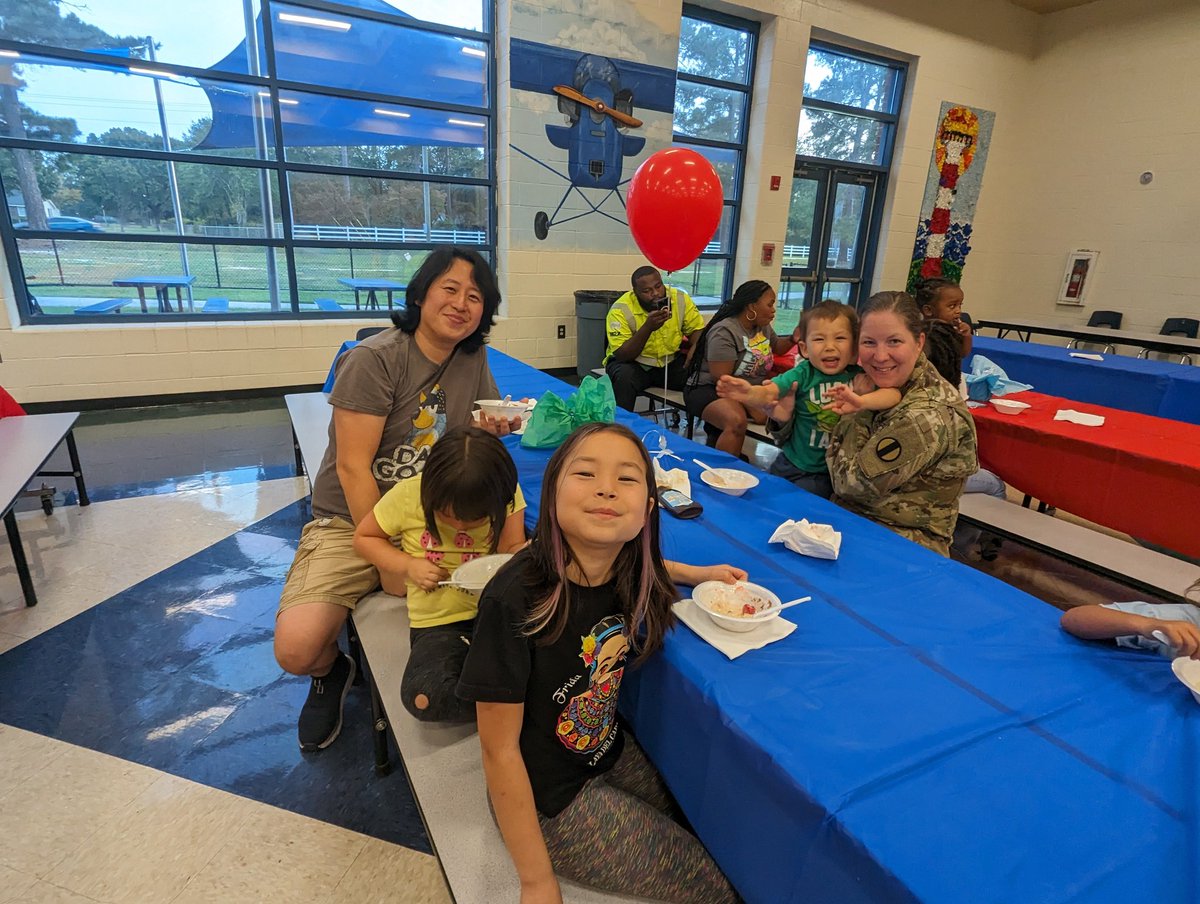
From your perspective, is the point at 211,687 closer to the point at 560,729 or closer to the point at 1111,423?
the point at 560,729

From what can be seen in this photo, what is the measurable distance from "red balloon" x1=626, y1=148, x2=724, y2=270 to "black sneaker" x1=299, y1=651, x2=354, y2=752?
258 cm

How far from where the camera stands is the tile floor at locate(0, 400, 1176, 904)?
4.55 feet

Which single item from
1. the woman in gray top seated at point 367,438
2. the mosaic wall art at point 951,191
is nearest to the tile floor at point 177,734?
the woman in gray top seated at point 367,438

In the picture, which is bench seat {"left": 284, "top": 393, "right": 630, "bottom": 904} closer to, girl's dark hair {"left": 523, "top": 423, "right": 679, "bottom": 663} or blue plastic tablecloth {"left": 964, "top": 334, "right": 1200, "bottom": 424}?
girl's dark hair {"left": 523, "top": 423, "right": 679, "bottom": 663}

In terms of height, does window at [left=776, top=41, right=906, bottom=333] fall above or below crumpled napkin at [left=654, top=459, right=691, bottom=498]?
above

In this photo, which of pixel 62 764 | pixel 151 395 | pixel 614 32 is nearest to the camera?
pixel 62 764

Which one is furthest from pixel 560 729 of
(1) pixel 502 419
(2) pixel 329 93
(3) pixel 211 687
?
(2) pixel 329 93

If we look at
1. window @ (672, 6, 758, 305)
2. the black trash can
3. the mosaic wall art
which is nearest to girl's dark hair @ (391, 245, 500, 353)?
the black trash can

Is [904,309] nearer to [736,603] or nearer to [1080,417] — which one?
[736,603]

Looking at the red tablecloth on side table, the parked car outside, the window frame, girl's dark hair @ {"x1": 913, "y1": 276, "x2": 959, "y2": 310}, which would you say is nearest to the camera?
the red tablecloth on side table

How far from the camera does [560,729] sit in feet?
3.48

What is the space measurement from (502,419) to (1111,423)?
2677 mm

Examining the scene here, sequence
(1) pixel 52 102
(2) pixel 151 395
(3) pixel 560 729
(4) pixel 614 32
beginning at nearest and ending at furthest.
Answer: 1. (3) pixel 560 729
2. (1) pixel 52 102
3. (2) pixel 151 395
4. (4) pixel 614 32

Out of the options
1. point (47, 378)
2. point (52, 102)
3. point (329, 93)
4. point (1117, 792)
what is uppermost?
point (329, 93)
